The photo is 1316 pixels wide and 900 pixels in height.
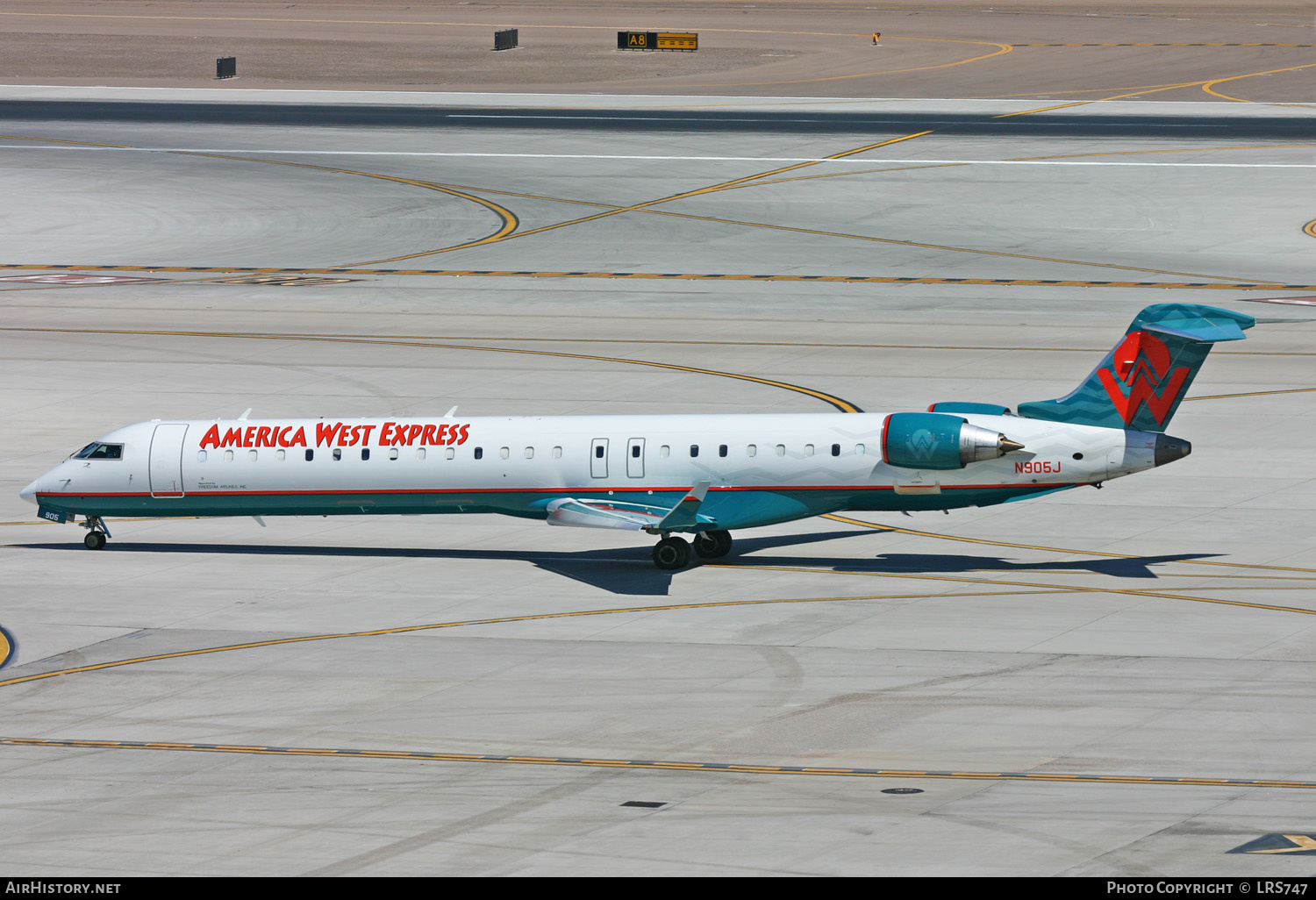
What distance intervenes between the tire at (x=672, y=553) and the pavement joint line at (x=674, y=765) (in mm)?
12084

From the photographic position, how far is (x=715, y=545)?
39969 millimetres

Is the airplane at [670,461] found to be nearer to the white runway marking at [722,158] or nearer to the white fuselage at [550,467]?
the white fuselage at [550,467]

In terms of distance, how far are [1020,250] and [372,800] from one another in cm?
5564

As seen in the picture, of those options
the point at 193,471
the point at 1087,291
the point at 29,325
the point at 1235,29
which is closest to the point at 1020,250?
the point at 1087,291

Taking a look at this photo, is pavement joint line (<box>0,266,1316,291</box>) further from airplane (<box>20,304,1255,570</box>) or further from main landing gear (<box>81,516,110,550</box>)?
main landing gear (<box>81,516,110,550</box>)

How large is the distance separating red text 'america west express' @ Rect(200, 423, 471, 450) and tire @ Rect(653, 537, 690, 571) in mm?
4989

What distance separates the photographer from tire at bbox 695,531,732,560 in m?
39.9

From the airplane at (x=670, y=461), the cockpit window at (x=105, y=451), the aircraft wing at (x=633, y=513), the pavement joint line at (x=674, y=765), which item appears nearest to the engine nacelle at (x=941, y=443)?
the airplane at (x=670, y=461)

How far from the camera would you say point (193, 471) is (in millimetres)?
40906

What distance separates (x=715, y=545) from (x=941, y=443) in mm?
5866

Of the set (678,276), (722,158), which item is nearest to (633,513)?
(678,276)

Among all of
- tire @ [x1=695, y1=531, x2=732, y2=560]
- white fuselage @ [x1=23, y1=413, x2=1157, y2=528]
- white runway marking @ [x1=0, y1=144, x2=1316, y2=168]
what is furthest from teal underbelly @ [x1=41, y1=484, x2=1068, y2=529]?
white runway marking @ [x1=0, y1=144, x2=1316, y2=168]

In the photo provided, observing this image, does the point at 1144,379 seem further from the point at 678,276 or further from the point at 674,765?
the point at 678,276

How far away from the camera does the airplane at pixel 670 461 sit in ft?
122
